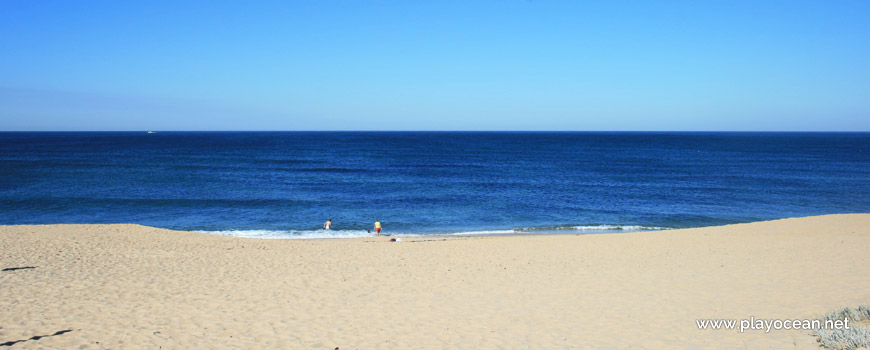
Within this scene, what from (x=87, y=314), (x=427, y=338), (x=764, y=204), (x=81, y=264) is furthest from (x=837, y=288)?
(x=764, y=204)

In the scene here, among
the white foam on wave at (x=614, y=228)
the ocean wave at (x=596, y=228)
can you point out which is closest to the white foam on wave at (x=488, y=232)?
the ocean wave at (x=596, y=228)

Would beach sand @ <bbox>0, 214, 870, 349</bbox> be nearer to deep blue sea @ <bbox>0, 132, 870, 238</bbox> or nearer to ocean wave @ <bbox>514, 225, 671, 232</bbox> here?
ocean wave @ <bbox>514, 225, 671, 232</bbox>

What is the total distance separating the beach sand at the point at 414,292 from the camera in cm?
880

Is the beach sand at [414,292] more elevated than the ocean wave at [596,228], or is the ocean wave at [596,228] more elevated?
the beach sand at [414,292]

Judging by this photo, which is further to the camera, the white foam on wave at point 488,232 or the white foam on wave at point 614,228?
the white foam on wave at point 614,228

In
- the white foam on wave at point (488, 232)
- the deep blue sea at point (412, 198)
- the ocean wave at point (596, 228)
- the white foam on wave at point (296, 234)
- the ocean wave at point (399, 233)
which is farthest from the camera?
the deep blue sea at point (412, 198)

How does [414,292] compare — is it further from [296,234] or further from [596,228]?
[596,228]

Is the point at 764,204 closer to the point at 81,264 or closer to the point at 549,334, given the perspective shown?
the point at 549,334

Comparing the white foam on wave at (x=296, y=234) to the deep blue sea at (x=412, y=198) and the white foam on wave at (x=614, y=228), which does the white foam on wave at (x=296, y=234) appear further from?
the white foam on wave at (x=614, y=228)

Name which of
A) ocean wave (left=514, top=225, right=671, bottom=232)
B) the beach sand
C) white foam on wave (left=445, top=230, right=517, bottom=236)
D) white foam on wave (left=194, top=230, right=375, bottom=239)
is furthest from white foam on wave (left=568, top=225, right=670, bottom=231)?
white foam on wave (left=194, top=230, right=375, bottom=239)

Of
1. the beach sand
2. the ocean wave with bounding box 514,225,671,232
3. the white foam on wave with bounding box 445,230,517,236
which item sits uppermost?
the beach sand

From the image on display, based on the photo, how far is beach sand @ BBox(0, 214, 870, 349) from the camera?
28.9 ft

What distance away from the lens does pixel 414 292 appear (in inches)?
465

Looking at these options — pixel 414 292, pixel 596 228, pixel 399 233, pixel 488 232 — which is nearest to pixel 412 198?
pixel 399 233
